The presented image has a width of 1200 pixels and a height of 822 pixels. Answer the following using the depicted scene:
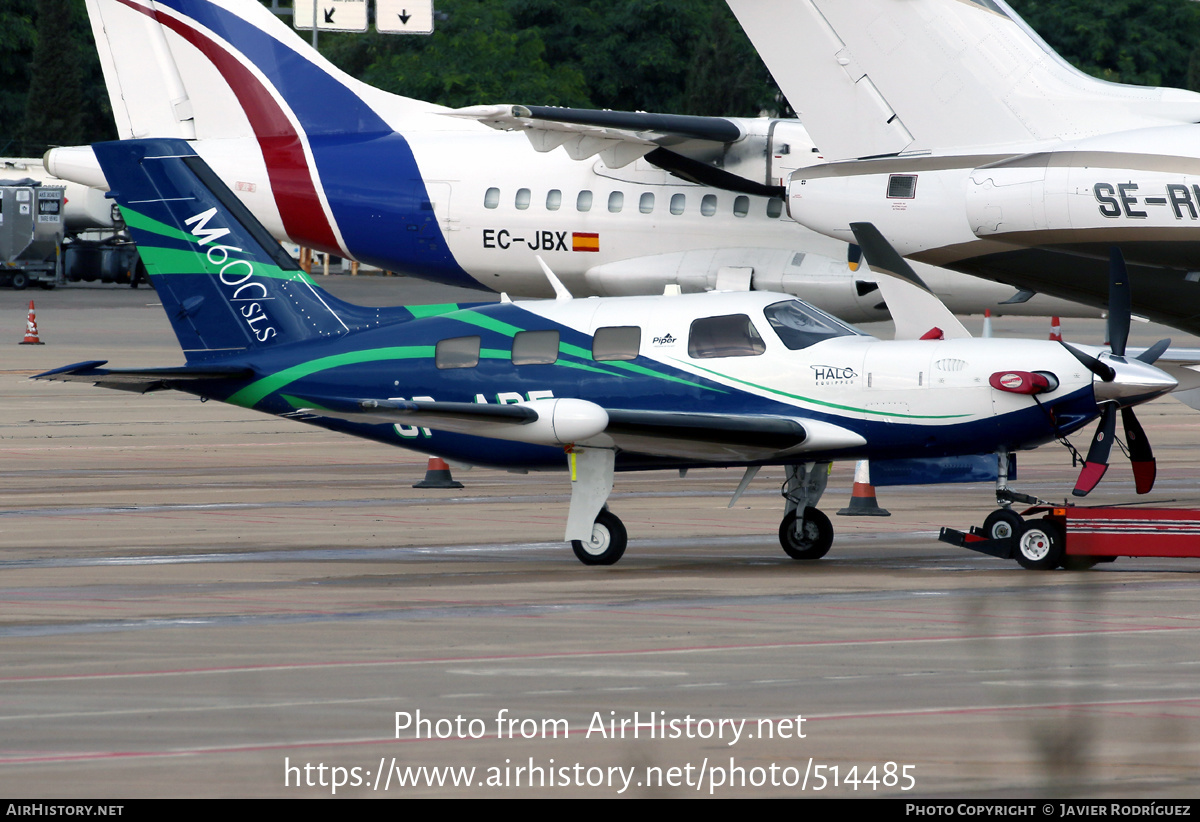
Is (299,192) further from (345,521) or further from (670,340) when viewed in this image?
(670,340)

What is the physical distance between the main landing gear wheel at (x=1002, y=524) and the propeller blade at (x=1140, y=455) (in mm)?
1490

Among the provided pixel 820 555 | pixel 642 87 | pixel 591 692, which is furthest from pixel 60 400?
pixel 642 87

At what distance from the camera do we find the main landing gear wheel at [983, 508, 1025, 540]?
1299 cm

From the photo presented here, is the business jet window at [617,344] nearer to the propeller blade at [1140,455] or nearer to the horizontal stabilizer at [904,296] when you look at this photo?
the horizontal stabilizer at [904,296]

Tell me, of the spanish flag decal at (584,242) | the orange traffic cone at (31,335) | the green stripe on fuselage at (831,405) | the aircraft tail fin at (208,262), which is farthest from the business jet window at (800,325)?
the orange traffic cone at (31,335)

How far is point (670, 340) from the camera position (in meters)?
13.9

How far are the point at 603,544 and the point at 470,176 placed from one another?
1383 centimetres

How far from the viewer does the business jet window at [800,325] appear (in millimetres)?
13664

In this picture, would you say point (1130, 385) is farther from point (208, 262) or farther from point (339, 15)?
point (339, 15)

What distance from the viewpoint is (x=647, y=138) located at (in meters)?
25.2

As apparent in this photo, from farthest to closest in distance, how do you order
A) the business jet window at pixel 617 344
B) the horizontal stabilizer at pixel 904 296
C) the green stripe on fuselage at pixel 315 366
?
the horizontal stabilizer at pixel 904 296
the green stripe on fuselage at pixel 315 366
the business jet window at pixel 617 344

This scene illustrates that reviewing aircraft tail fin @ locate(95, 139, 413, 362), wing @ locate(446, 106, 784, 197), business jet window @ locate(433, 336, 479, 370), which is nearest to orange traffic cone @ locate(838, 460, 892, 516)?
business jet window @ locate(433, 336, 479, 370)

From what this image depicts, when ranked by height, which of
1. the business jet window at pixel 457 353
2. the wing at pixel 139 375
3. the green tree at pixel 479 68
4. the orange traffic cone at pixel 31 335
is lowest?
the orange traffic cone at pixel 31 335

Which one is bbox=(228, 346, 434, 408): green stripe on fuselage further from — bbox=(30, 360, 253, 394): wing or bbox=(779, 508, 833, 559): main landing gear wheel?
bbox=(779, 508, 833, 559): main landing gear wheel
